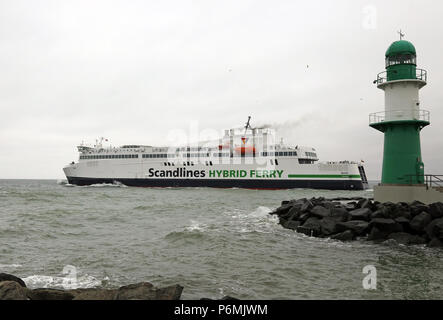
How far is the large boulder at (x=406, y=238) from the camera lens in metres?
10.9

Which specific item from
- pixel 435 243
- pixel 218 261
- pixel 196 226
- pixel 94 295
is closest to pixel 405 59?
pixel 435 243

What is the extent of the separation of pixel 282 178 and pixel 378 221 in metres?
35.6

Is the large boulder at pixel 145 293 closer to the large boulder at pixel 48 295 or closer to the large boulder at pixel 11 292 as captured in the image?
the large boulder at pixel 48 295

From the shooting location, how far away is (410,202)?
1365cm

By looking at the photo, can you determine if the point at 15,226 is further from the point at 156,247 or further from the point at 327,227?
the point at 327,227

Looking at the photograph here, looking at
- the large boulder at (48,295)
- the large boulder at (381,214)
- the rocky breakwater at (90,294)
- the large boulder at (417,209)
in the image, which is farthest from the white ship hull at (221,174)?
the large boulder at (48,295)

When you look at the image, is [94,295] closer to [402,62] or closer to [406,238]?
[406,238]

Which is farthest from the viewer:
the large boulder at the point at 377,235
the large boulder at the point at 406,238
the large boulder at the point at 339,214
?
the large boulder at the point at 339,214

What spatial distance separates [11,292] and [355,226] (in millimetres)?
10731

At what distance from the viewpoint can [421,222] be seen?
11.2 meters

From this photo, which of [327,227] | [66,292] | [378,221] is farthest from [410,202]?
[66,292]

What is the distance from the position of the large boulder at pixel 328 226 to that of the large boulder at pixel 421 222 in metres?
2.56

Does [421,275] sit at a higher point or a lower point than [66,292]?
lower
